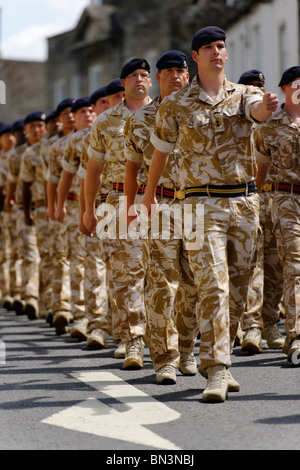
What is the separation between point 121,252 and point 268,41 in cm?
2464

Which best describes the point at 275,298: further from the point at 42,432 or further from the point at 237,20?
the point at 237,20

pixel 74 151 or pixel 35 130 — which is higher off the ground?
pixel 35 130

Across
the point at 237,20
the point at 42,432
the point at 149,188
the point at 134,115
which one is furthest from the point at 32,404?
the point at 237,20

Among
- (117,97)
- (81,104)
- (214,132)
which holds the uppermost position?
(81,104)

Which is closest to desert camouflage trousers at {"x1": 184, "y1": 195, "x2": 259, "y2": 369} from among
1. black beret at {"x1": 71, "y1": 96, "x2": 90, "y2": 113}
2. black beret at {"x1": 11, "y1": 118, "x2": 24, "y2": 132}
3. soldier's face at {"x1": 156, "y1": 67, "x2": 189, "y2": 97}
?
soldier's face at {"x1": 156, "y1": 67, "x2": 189, "y2": 97}

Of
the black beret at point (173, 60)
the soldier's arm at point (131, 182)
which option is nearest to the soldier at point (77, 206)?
the soldier's arm at point (131, 182)

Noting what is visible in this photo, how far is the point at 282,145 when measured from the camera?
838 centimetres

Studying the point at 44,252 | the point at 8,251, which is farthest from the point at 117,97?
the point at 8,251

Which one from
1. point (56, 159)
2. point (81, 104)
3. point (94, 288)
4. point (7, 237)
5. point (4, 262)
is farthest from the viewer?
point (4, 262)

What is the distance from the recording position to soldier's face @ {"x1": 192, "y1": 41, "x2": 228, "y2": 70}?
6.62 metres

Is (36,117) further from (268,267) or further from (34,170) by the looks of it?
(268,267)

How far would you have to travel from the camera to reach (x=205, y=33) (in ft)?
21.8

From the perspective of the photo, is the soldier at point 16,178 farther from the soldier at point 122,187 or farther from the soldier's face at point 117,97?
the soldier at point 122,187

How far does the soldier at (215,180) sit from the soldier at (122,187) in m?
1.71
